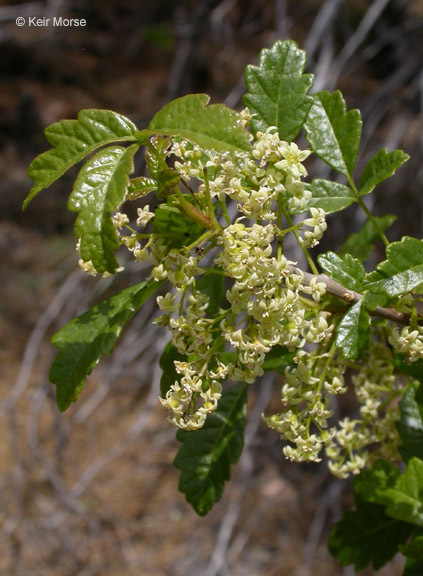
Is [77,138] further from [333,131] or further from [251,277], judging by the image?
[333,131]

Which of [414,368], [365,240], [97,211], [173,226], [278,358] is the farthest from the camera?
[365,240]

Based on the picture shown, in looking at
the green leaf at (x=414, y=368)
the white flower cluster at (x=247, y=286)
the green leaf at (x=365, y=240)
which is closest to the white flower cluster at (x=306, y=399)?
the white flower cluster at (x=247, y=286)

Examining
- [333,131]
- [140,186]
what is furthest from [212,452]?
[333,131]

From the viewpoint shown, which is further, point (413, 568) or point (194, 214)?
point (413, 568)

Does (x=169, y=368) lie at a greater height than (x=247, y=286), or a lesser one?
lesser

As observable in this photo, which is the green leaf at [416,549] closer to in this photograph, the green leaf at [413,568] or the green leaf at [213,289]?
the green leaf at [413,568]

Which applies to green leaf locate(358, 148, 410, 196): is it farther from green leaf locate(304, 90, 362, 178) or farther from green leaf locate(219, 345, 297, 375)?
green leaf locate(219, 345, 297, 375)

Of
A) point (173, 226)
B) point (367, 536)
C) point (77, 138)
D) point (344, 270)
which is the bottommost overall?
point (367, 536)
